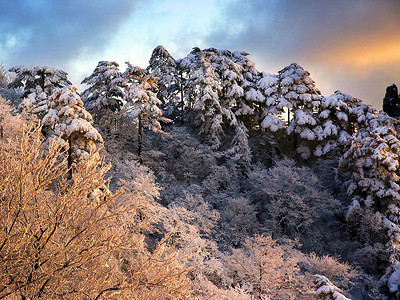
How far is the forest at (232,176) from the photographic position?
12.8 meters

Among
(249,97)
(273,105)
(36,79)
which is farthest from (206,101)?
(36,79)

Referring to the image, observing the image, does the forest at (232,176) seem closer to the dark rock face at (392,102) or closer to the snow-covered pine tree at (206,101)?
the snow-covered pine tree at (206,101)

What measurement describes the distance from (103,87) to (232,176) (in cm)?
1579

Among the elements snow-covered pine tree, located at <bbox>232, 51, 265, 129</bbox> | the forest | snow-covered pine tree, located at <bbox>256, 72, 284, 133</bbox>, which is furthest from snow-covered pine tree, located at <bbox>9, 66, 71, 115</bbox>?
snow-covered pine tree, located at <bbox>256, 72, 284, 133</bbox>

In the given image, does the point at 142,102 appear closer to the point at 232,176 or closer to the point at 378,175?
the point at 232,176

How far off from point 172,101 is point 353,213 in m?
24.2

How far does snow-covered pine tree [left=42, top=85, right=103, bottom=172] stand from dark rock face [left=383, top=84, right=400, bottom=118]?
47471 mm

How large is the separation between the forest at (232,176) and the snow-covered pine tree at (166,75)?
0.19 meters

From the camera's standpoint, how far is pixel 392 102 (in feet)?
135

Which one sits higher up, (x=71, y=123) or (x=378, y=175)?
(x=71, y=123)

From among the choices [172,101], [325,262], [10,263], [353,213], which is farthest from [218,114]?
[10,263]

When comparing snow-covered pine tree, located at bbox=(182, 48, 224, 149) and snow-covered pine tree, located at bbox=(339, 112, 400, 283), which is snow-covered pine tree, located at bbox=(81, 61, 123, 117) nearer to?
snow-covered pine tree, located at bbox=(182, 48, 224, 149)

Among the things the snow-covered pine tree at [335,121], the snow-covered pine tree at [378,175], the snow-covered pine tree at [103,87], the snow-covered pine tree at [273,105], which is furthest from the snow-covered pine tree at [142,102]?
the snow-covered pine tree at [335,121]

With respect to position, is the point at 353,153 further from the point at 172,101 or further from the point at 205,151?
the point at 172,101
